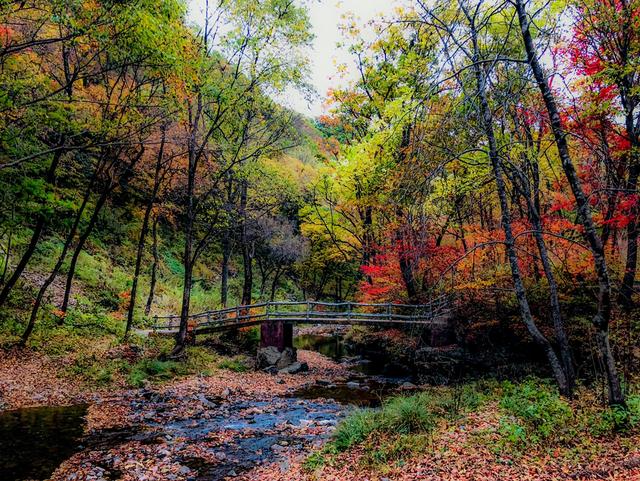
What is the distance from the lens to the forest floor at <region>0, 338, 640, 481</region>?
18.9 ft

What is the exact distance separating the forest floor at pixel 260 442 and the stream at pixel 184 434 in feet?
0.11

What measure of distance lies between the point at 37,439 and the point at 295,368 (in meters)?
10.4

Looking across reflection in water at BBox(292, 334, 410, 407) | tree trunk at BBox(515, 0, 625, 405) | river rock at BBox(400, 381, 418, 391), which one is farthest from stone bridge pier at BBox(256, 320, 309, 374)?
tree trunk at BBox(515, 0, 625, 405)

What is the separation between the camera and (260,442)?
8648 mm

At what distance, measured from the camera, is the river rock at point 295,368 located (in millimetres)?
16903

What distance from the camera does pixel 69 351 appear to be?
13.9 metres

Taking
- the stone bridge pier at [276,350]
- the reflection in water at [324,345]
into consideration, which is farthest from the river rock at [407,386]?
the reflection in water at [324,345]

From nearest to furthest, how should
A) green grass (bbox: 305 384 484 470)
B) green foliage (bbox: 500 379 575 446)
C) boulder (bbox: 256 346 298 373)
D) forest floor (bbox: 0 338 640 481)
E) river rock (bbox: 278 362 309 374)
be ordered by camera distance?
forest floor (bbox: 0 338 640 481)
green foliage (bbox: 500 379 575 446)
green grass (bbox: 305 384 484 470)
river rock (bbox: 278 362 309 374)
boulder (bbox: 256 346 298 373)

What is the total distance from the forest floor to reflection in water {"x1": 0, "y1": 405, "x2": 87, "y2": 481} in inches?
10.4

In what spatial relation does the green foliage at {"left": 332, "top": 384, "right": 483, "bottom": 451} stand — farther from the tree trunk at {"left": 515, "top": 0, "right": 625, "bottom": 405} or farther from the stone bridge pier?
the stone bridge pier

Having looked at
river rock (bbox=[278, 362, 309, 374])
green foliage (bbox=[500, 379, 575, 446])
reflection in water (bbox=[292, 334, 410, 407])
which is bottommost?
reflection in water (bbox=[292, 334, 410, 407])

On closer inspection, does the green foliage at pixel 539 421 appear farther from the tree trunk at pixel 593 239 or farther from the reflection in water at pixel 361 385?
the reflection in water at pixel 361 385

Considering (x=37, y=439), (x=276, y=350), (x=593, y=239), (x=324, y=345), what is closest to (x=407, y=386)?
(x=276, y=350)

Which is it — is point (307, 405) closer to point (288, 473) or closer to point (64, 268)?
point (288, 473)
